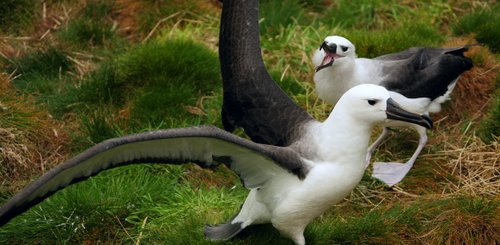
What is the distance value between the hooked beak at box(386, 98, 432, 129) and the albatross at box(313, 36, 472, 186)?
4.86 ft

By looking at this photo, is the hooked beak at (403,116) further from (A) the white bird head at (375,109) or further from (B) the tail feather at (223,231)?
(B) the tail feather at (223,231)

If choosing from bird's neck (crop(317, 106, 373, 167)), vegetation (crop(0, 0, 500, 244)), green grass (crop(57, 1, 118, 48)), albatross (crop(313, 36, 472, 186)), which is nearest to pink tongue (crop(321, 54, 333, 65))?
albatross (crop(313, 36, 472, 186))

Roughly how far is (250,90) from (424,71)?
5.20 feet

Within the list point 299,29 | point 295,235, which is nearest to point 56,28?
point 299,29

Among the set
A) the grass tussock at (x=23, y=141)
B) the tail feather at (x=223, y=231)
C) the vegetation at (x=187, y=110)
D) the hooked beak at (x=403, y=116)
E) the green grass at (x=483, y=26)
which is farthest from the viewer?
the green grass at (x=483, y=26)

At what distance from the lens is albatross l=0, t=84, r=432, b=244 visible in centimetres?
423

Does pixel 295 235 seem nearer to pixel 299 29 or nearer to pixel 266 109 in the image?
pixel 266 109

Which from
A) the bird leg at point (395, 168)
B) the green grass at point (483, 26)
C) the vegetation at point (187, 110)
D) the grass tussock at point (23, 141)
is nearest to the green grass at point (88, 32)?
the vegetation at point (187, 110)

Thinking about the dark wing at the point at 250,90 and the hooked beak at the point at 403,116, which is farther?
the dark wing at the point at 250,90

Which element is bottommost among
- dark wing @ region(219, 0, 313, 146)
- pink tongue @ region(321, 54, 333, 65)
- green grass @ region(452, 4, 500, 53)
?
green grass @ region(452, 4, 500, 53)

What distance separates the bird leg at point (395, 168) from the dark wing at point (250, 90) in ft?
3.40

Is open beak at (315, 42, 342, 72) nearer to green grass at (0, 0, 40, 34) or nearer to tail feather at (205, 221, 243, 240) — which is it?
tail feather at (205, 221, 243, 240)

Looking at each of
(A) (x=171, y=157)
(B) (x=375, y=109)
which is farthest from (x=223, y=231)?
(B) (x=375, y=109)

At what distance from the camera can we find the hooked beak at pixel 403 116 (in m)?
4.34
